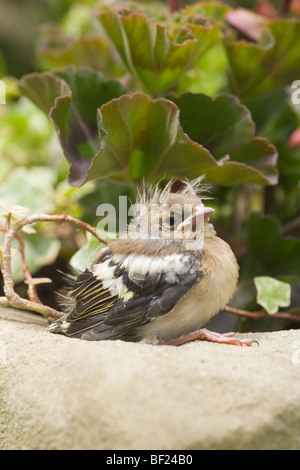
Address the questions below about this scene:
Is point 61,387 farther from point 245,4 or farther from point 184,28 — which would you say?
point 245,4

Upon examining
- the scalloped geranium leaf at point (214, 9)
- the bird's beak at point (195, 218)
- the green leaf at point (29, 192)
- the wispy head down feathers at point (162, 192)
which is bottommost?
the green leaf at point (29, 192)

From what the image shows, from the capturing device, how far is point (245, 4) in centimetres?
359

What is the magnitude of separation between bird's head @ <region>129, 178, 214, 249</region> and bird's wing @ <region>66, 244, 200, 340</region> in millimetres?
89

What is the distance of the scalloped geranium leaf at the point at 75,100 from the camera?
4.61 ft

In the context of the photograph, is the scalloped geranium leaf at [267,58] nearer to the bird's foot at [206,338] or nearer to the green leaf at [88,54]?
the green leaf at [88,54]

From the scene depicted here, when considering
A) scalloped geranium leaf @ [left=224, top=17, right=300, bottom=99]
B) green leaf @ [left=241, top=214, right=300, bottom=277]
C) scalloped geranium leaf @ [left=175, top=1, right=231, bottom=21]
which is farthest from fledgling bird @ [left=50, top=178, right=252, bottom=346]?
scalloped geranium leaf @ [left=175, top=1, right=231, bottom=21]

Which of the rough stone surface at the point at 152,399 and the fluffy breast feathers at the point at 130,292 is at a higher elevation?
the fluffy breast feathers at the point at 130,292

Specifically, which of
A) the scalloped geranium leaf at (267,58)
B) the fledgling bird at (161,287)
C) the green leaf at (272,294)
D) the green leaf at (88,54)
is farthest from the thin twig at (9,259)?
the green leaf at (88,54)

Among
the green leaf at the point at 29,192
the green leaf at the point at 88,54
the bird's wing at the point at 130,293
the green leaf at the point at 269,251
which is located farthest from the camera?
the green leaf at the point at 88,54

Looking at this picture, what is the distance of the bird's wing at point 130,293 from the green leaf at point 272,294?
313 mm

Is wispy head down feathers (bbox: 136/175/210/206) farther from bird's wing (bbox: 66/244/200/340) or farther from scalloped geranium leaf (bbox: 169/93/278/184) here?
bird's wing (bbox: 66/244/200/340)

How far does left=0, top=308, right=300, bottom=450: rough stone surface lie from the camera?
86 cm

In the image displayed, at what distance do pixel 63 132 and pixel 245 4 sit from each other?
104 inches

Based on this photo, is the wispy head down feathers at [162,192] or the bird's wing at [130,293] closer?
the bird's wing at [130,293]
